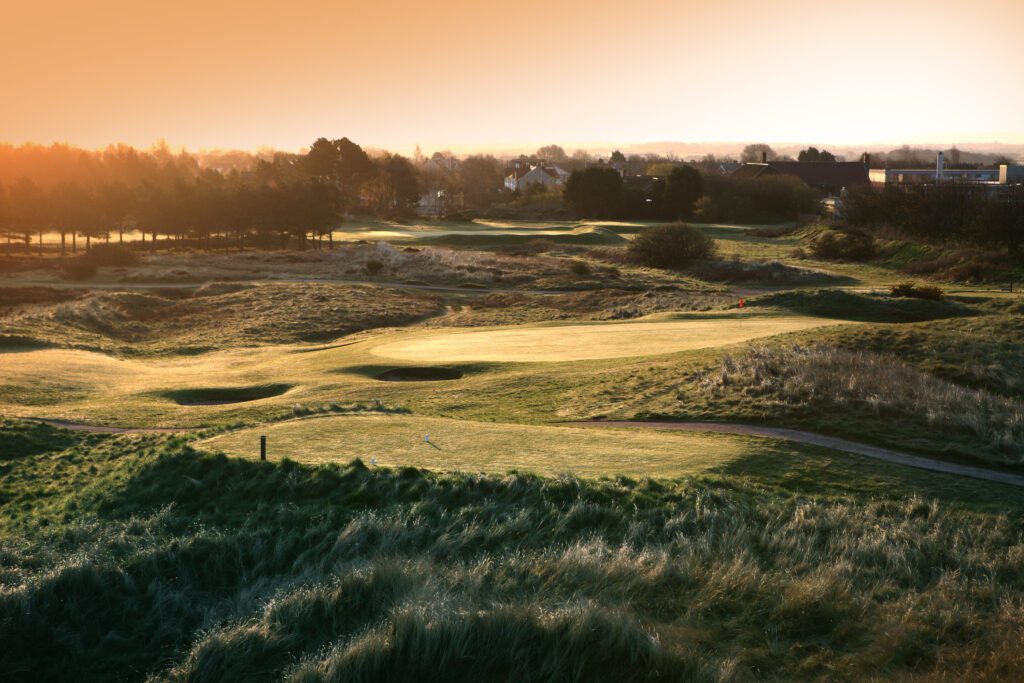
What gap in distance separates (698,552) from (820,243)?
6755 centimetres

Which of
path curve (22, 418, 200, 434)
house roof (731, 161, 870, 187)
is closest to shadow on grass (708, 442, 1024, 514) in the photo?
path curve (22, 418, 200, 434)

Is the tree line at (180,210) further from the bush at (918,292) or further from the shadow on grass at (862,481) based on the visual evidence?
the shadow on grass at (862,481)

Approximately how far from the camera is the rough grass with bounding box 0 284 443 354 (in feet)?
132

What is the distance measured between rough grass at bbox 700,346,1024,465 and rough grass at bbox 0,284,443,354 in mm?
27282

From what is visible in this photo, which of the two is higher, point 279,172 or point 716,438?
point 279,172

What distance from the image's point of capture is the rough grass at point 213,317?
40312 millimetres

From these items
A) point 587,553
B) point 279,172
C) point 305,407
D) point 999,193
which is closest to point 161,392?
point 305,407

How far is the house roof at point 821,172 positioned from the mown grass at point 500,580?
122m

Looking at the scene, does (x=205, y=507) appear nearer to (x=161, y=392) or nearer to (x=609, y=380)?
(x=609, y=380)

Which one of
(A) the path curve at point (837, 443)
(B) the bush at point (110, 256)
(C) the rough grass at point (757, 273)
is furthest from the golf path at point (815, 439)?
(B) the bush at point (110, 256)

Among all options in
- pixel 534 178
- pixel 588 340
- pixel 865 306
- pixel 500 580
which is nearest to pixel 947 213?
pixel 865 306

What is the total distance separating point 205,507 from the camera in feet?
41.3

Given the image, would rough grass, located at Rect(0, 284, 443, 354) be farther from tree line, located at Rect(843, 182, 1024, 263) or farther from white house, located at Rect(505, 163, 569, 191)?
white house, located at Rect(505, 163, 569, 191)

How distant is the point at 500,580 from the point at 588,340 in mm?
22333
